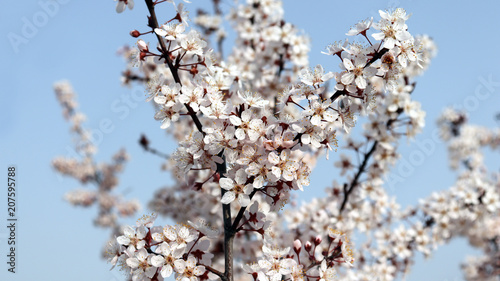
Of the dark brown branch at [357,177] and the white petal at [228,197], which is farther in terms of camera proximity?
the dark brown branch at [357,177]

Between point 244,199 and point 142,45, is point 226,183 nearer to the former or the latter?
point 244,199

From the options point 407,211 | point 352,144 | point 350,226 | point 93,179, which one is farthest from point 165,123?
point 93,179

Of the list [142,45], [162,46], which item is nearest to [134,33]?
[142,45]

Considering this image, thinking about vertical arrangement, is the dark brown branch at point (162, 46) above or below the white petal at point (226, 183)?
above

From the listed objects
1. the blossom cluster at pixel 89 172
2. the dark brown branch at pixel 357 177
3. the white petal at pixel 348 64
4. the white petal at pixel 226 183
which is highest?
the blossom cluster at pixel 89 172

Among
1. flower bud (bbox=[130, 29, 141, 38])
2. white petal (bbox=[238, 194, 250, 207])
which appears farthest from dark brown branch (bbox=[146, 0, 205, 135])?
white petal (bbox=[238, 194, 250, 207])

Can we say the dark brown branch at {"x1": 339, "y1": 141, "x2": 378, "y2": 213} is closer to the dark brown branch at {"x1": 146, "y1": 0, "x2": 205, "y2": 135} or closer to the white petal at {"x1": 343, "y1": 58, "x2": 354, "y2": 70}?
the white petal at {"x1": 343, "y1": 58, "x2": 354, "y2": 70}

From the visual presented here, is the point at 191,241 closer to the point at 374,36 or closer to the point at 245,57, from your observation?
the point at 374,36

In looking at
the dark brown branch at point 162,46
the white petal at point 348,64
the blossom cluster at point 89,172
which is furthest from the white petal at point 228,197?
the blossom cluster at point 89,172

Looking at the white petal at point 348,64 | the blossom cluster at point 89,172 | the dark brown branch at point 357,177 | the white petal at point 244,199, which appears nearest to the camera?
the white petal at point 244,199

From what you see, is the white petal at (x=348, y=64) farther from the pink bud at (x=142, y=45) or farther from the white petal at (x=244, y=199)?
the pink bud at (x=142, y=45)

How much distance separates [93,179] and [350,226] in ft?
26.6

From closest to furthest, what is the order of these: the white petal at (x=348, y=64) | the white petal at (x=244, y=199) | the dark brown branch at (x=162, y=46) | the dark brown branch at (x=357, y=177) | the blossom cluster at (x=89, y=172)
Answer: the white petal at (x=244, y=199), the white petal at (x=348, y=64), the dark brown branch at (x=162, y=46), the dark brown branch at (x=357, y=177), the blossom cluster at (x=89, y=172)

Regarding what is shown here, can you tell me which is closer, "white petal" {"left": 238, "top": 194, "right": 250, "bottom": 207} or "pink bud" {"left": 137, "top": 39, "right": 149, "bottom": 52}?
"white petal" {"left": 238, "top": 194, "right": 250, "bottom": 207}
